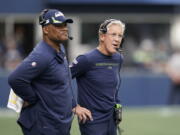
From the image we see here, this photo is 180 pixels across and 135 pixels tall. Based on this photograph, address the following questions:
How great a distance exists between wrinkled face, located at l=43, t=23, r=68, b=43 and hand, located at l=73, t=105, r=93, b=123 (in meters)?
1.00

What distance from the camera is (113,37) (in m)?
7.97

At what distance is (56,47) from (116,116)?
1.42m

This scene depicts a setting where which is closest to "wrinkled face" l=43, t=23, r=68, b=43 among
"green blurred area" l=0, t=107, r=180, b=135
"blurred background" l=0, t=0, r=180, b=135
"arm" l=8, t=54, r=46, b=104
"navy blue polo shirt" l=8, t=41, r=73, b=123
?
"navy blue polo shirt" l=8, t=41, r=73, b=123

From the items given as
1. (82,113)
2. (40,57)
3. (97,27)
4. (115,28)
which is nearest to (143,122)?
(115,28)

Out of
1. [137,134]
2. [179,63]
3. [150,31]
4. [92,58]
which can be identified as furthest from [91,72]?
[150,31]

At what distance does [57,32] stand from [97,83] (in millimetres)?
1298

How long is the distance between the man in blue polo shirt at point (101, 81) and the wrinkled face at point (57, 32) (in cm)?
115

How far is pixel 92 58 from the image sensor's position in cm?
807

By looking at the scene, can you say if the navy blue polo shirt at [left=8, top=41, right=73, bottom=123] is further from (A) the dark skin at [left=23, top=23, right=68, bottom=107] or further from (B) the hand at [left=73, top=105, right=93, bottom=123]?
(B) the hand at [left=73, top=105, right=93, bottom=123]

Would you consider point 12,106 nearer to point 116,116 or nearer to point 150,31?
point 116,116

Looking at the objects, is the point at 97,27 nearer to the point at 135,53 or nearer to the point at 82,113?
the point at 135,53

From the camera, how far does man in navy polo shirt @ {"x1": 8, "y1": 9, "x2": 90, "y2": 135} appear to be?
6785mm

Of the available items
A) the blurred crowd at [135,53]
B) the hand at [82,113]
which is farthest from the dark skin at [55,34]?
the blurred crowd at [135,53]

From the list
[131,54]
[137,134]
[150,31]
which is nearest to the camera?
[137,134]
